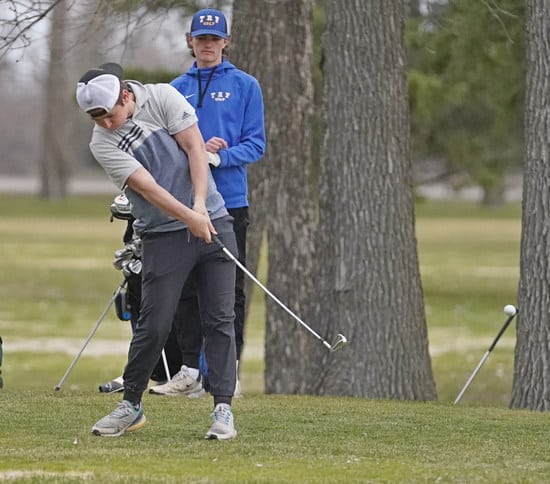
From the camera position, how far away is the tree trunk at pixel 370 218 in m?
10.6

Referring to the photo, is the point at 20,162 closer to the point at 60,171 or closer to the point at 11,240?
the point at 60,171

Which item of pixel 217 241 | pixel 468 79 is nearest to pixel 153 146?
pixel 217 241

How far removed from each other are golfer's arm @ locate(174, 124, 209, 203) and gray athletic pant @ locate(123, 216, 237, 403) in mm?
253

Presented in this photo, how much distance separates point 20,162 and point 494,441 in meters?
124

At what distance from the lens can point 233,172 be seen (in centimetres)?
877

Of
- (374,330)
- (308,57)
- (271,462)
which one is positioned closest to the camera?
(271,462)

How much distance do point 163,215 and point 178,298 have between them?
0.41 m

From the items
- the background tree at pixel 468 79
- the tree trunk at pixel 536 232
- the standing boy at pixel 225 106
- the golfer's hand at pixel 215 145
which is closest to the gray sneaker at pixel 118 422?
the standing boy at pixel 225 106

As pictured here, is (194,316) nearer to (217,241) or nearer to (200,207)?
(217,241)

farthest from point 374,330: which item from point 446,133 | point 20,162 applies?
point 20,162

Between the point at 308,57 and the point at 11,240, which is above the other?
the point at 308,57

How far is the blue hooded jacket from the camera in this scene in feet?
28.8

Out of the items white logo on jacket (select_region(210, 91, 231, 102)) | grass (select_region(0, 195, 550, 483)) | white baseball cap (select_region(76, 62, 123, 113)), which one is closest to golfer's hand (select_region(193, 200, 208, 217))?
white baseball cap (select_region(76, 62, 123, 113))

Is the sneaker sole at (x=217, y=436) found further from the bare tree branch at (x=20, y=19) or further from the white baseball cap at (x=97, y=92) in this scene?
the bare tree branch at (x=20, y=19)
